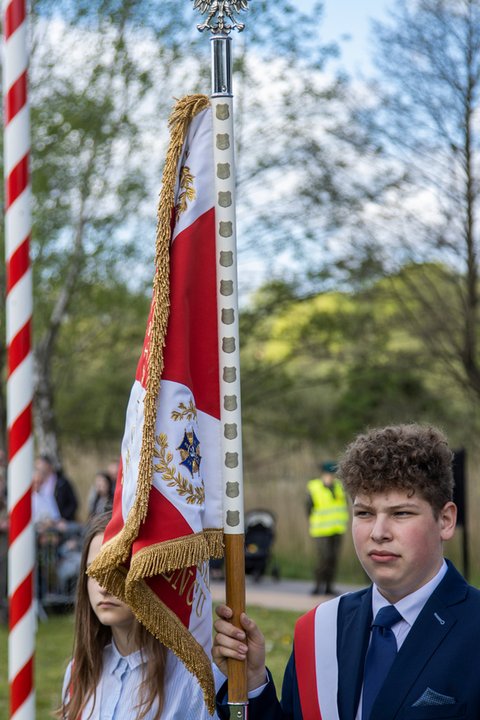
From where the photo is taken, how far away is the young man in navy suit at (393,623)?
101 inches

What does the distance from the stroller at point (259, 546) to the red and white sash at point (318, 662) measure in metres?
13.5

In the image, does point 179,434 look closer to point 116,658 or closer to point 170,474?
point 170,474

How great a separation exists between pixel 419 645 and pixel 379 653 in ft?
0.44

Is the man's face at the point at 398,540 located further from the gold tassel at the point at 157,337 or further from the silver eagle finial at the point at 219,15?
the silver eagle finial at the point at 219,15

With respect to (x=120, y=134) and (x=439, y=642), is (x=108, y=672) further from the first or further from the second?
(x=120, y=134)

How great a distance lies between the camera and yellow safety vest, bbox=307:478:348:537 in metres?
14.7

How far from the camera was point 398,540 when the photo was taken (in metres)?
2.62

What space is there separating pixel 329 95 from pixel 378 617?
13.4 m

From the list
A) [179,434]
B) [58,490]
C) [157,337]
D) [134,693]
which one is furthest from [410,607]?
[58,490]

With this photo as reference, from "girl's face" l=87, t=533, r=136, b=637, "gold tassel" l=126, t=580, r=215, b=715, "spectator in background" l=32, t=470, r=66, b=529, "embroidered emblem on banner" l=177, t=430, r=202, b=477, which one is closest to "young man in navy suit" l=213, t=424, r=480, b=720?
"gold tassel" l=126, t=580, r=215, b=715

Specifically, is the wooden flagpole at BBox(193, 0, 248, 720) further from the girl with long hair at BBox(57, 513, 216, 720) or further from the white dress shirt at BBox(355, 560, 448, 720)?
the girl with long hair at BBox(57, 513, 216, 720)

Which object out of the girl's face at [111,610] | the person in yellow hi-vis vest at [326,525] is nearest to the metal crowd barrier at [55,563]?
the person in yellow hi-vis vest at [326,525]

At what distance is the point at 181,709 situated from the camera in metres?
3.33

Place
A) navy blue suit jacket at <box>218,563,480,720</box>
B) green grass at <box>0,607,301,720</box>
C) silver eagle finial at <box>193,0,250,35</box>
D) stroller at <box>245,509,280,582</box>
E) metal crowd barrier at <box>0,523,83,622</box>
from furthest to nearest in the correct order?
1. stroller at <box>245,509,280,582</box>
2. metal crowd barrier at <box>0,523,83,622</box>
3. green grass at <box>0,607,301,720</box>
4. silver eagle finial at <box>193,0,250,35</box>
5. navy blue suit jacket at <box>218,563,480,720</box>
